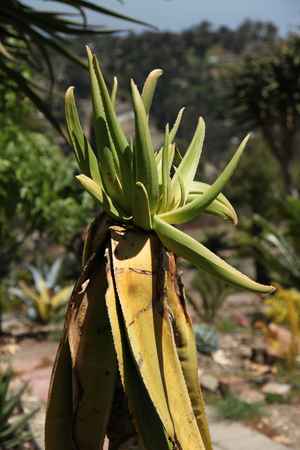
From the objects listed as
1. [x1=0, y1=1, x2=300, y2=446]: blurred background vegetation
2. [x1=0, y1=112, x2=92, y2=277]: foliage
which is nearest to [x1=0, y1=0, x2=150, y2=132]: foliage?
[x1=0, y1=1, x2=300, y2=446]: blurred background vegetation

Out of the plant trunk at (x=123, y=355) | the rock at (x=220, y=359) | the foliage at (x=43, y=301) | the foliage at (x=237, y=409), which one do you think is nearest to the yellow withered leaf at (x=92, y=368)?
the plant trunk at (x=123, y=355)

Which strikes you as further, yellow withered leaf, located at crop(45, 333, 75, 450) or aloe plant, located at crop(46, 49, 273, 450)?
yellow withered leaf, located at crop(45, 333, 75, 450)

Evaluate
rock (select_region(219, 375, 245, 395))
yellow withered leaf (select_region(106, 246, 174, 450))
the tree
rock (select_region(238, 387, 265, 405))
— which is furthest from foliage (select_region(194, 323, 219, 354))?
the tree

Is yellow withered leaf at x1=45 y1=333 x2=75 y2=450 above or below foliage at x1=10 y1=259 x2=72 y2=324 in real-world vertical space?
below

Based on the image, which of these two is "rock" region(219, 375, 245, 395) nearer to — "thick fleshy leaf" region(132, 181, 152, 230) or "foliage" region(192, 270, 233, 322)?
"foliage" region(192, 270, 233, 322)

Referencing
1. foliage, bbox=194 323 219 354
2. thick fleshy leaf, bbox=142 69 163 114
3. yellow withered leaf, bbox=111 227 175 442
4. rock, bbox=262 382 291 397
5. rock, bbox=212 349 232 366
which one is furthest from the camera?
rock, bbox=212 349 232 366

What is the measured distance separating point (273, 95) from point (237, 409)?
53.2 feet

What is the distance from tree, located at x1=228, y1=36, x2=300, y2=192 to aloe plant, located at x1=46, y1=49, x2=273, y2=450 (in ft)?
59.6

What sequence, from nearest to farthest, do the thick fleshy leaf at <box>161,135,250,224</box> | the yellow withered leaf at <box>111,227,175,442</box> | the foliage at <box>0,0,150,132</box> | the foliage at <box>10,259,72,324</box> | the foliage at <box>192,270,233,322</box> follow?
the yellow withered leaf at <box>111,227,175,442</box>, the thick fleshy leaf at <box>161,135,250,224</box>, the foliage at <box>0,0,150,132</box>, the foliage at <box>10,259,72,324</box>, the foliage at <box>192,270,233,322</box>

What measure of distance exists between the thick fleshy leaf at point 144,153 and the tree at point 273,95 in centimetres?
1822

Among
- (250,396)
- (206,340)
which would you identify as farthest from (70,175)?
(250,396)

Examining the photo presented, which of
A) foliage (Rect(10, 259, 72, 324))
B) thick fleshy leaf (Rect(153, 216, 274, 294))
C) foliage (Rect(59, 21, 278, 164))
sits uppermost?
foliage (Rect(59, 21, 278, 164))

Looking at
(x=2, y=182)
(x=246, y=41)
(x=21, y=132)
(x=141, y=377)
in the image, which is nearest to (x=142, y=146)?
(x=141, y=377)

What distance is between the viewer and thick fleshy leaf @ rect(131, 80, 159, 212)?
A: 1650 mm
